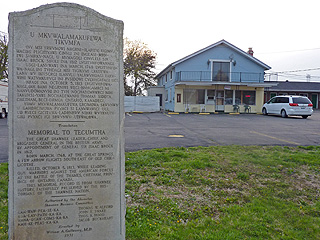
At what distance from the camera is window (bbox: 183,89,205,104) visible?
28266 millimetres

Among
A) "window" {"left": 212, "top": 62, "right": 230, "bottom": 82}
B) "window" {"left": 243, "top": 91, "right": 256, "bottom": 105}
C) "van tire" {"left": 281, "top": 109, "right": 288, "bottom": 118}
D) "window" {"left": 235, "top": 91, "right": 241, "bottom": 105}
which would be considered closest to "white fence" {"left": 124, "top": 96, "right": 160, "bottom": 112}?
"window" {"left": 212, "top": 62, "right": 230, "bottom": 82}

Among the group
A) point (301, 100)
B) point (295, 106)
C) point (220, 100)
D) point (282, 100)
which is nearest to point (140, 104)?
point (220, 100)

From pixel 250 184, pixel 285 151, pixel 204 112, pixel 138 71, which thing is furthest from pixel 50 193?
pixel 138 71

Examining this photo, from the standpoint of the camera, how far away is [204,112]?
2808 centimetres

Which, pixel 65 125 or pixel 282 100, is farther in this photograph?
pixel 282 100

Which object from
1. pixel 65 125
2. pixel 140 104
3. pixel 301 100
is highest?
pixel 301 100

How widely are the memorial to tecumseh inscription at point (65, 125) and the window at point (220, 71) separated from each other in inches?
1033

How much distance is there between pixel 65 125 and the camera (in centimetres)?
288

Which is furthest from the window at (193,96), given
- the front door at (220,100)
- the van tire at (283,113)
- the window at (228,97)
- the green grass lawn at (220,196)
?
the green grass lawn at (220,196)

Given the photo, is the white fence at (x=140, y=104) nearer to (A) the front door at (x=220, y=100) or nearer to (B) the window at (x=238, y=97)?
(A) the front door at (x=220, y=100)

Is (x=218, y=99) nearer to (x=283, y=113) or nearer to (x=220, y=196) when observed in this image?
(x=283, y=113)

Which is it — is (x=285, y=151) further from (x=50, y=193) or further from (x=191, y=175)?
(x=50, y=193)

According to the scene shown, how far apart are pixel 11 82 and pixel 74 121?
734 millimetres

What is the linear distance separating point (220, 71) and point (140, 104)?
9.13 m
